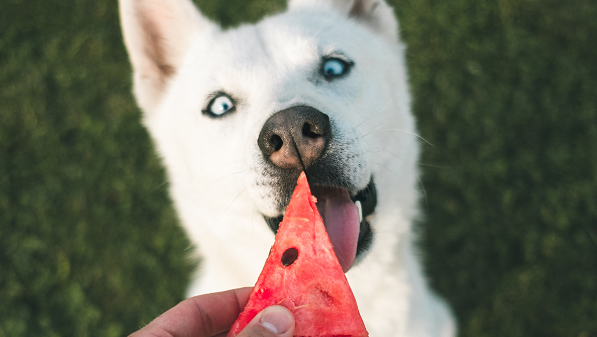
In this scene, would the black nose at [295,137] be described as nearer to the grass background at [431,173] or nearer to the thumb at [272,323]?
the thumb at [272,323]

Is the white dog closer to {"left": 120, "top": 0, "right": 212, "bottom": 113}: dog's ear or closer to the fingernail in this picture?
{"left": 120, "top": 0, "right": 212, "bottom": 113}: dog's ear

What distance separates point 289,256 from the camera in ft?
5.05

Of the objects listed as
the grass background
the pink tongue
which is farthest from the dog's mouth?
the grass background

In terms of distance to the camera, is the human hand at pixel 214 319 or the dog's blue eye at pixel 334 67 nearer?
the human hand at pixel 214 319

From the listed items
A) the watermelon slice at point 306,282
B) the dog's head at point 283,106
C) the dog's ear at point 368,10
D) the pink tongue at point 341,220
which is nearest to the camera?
the watermelon slice at point 306,282

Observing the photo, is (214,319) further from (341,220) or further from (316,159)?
(316,159)

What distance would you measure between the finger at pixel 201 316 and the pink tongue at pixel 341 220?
0.48 meters

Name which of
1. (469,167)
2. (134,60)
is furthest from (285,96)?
(469,167)

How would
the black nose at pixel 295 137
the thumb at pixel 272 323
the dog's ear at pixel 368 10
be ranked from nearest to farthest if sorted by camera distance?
the thumb at pixel 272 323, the black nose at pixel 295 137, the dog's ear at pixel 368 10

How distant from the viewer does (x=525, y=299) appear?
3.52m

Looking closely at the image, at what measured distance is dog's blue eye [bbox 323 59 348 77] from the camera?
2.19 m

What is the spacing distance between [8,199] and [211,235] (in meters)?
3.03

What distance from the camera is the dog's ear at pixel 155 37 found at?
7.68 feet

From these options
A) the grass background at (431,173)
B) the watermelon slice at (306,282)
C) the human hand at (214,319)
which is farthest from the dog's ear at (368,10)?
the human hand at (214,319)
